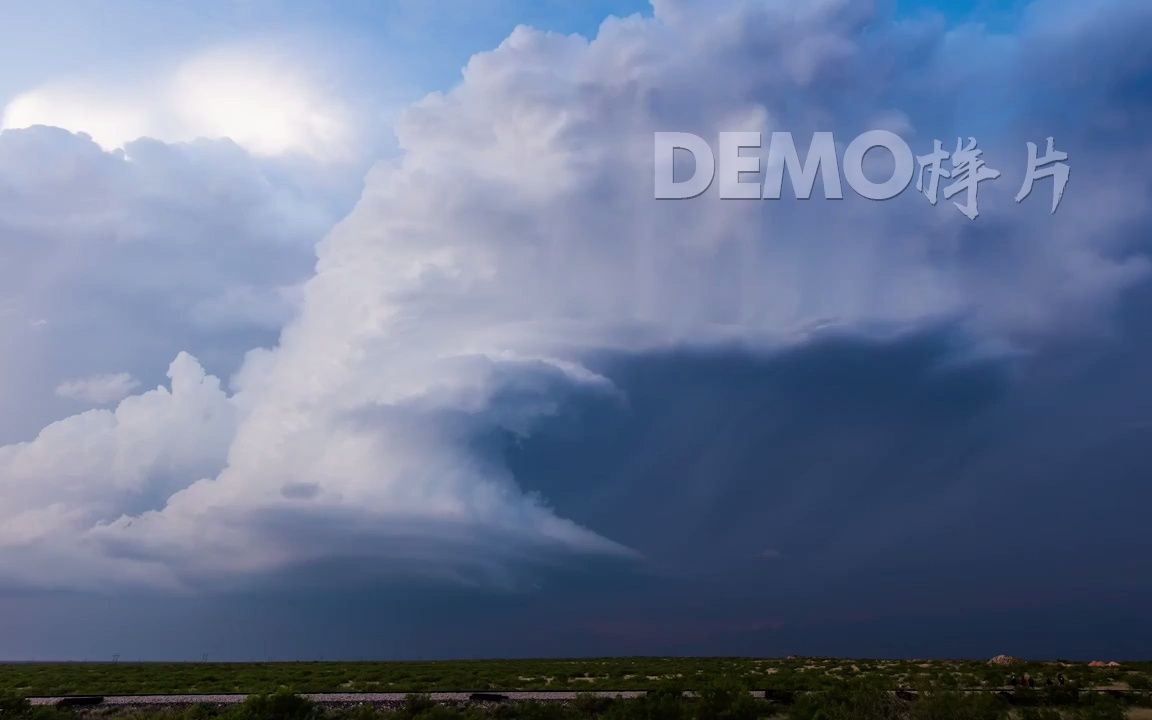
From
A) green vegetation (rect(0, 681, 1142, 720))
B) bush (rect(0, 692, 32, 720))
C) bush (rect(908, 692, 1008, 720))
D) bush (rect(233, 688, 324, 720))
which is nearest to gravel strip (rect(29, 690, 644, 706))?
green vegetation (rect(0, 681, 1142, 720))

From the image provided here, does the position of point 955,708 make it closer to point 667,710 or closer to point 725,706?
point 725,706

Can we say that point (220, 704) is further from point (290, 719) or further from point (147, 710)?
point (290, 719)

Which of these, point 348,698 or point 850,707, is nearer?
point 850,707

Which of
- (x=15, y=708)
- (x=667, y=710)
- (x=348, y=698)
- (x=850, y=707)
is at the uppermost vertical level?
(x=667, y=710)

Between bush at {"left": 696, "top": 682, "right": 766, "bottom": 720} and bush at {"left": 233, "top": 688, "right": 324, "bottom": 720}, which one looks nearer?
bush at {"left": 233, "top": 688, "right": 324, "bottom": 720}

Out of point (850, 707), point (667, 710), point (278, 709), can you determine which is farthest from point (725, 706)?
point (278, 709)

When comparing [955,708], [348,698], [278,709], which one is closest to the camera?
[955,708]

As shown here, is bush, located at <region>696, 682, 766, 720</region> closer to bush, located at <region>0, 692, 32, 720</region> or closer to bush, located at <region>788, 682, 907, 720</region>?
bush, located at <region>788, 682, 907, 720</region>

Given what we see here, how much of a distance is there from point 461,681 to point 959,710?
2965cm

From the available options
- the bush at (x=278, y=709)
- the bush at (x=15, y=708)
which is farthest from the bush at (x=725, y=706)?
the bush at (x=15, y=708)

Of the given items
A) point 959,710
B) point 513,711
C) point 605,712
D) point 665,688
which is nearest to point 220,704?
point 513,711

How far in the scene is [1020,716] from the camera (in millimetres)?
27672

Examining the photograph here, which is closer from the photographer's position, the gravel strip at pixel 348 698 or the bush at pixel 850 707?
the bush at pixel 850 707

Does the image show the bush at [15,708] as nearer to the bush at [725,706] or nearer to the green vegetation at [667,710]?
the green vegetation at [667,710]
